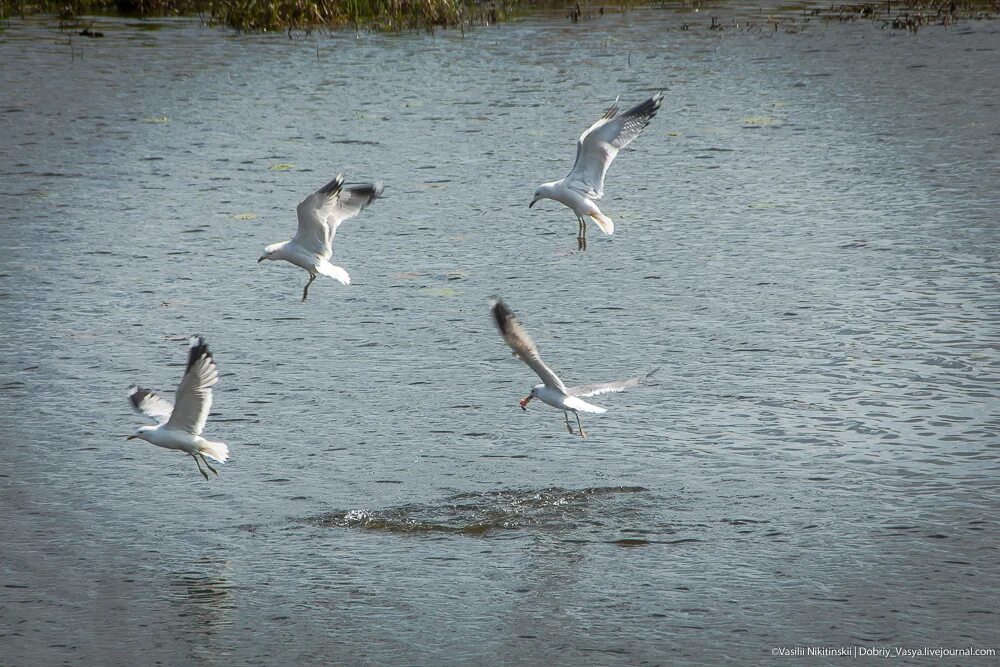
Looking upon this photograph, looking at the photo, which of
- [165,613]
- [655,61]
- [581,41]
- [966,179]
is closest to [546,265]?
[966,179]

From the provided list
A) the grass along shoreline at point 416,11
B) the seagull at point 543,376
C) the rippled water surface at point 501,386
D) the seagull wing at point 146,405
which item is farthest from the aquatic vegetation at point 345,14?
the seagull at point 543,376

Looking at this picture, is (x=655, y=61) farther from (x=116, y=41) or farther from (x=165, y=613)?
(x=165, y=613)

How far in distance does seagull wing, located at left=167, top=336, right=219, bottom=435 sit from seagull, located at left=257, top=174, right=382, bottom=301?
2.26 metres

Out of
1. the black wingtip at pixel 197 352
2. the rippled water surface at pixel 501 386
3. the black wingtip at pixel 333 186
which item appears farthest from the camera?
the black wingtip at pixel 333 186

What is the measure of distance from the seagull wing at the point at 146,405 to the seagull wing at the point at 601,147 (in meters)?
3.85

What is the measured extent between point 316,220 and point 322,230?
0.13 m

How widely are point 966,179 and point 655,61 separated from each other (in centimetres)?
761

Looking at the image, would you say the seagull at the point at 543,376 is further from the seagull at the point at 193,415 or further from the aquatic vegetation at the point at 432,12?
the aquatic vegetation at the point at 432,12

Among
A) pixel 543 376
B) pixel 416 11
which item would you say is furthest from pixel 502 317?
pixel 416 11

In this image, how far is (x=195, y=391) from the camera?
23.5ft

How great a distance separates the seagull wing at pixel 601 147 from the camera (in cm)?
1043

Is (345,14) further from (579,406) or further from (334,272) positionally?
(579,406)

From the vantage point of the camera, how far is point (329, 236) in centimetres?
960

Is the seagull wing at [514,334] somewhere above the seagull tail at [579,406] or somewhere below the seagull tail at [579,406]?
above
